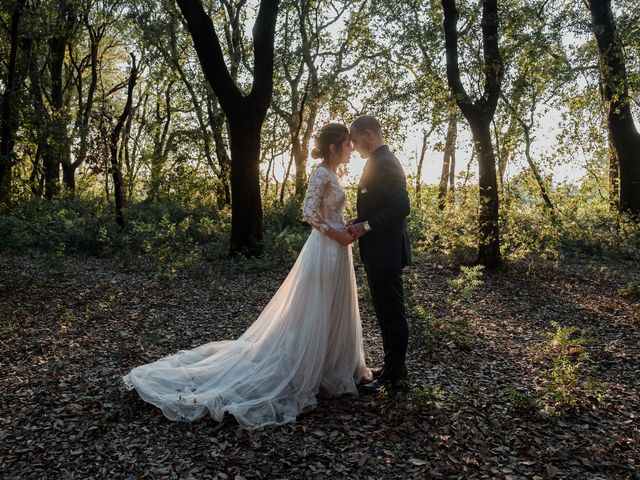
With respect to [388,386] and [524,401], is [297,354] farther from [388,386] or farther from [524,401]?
[524,401]

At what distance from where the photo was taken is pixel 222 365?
4746 mm

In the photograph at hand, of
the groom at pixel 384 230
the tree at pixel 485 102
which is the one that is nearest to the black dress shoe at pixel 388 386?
the groom at pixel 384 230

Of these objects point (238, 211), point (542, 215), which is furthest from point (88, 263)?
point (542, 215)

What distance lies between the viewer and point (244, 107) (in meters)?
11.2

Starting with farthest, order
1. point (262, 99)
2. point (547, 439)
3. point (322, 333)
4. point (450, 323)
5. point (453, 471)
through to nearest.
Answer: point (262, 99) → point (450, 323) → point (322, 333) → point (547, 439) → point (453, 471)

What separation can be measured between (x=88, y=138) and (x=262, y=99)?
17.5 feet

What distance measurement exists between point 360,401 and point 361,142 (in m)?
2.36

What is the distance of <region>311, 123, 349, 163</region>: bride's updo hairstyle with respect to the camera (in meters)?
4.69

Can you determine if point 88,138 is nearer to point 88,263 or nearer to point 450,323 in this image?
point 88,263

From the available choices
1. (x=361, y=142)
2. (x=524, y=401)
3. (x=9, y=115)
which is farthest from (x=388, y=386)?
(x=9, y=115)

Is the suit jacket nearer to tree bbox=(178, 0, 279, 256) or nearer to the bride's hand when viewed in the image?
the bride's hand

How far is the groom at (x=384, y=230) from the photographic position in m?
4.49

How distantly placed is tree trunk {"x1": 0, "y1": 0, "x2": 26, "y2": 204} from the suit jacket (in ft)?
23.0

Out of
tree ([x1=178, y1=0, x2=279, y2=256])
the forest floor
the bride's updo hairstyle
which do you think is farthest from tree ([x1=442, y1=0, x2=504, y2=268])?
the bride's updo hairstyle
